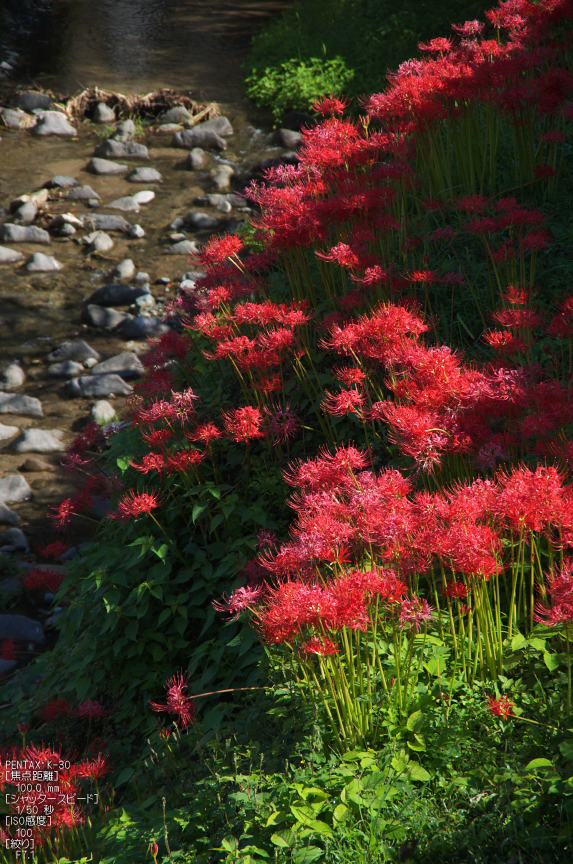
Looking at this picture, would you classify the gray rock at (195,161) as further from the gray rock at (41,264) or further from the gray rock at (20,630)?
the gray rock at (20,630)

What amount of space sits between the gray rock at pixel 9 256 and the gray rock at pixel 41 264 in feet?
0.69

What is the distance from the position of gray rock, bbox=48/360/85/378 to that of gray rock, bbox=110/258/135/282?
1636mm

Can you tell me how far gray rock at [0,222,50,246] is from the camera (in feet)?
27.6

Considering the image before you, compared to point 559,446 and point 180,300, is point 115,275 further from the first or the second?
point 559,446

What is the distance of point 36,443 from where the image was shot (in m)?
5.77

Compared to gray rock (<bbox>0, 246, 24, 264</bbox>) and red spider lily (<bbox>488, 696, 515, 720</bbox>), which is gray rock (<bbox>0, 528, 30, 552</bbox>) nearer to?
red spider lily (<bbox>488, 696, 515, 720</bbox>)

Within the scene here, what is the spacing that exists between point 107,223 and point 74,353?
2774 mm

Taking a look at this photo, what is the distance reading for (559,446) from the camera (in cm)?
242

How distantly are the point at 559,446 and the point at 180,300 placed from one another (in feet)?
7.46

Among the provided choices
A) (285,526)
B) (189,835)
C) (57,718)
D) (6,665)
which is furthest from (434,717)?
(6,665)

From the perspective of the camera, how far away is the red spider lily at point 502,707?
7.06 feet

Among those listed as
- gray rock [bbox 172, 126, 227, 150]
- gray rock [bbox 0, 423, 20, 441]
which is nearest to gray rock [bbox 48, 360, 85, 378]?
gray rock [bbox 0, 423, 20, 441]

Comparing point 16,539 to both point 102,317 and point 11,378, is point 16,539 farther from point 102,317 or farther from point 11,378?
point 102,317

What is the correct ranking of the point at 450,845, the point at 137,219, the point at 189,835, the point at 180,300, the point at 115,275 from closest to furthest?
the point at 450,845, the point at 189,835, the point at 180,300, the point at 115,275, the point at 137,219
